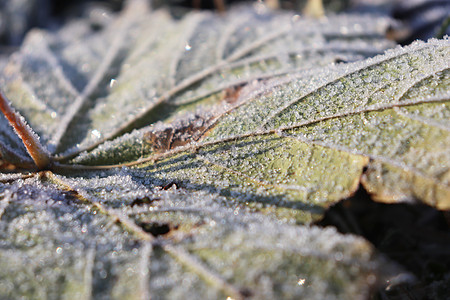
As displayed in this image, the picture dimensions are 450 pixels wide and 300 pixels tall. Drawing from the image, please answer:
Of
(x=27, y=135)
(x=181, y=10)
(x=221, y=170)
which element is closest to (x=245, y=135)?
(x=221, y=170)

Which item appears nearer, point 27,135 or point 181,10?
point 27,135

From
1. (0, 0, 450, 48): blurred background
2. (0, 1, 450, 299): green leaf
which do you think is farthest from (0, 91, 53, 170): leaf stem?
(0, 0, 450, 48): blurred background

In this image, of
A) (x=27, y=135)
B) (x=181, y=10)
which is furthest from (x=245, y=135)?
(x=181, y=10)

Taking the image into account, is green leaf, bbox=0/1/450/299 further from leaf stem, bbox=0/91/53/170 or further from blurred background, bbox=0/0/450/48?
blurred background, bbox=0/0/450/48

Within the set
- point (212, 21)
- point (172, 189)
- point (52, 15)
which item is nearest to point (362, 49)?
point (212, 21)

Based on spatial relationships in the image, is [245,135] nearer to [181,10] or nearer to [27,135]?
[27,135]

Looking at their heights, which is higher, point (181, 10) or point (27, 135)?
point (181, 10)
